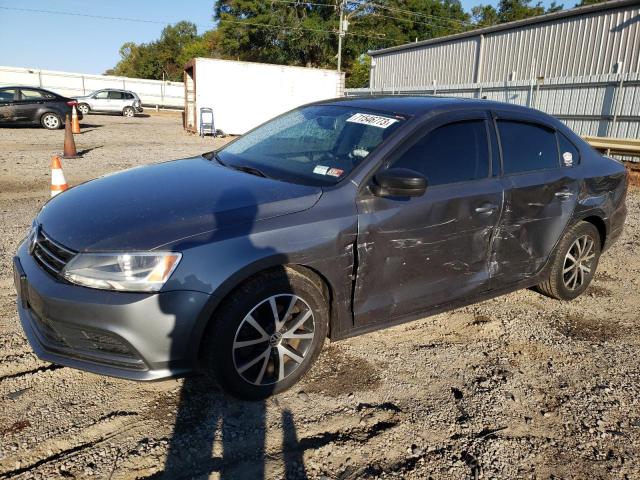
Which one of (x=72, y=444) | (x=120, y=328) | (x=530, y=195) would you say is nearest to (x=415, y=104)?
(x=530, y=195)

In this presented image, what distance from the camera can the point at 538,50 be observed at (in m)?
18.1

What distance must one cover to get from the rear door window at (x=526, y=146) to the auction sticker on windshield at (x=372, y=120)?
0.92 meters

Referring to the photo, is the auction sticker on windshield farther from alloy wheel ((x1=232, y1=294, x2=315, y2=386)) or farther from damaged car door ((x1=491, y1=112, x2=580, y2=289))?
alloy wheel ((x1=232, y1=294, x2=315, y2=386))

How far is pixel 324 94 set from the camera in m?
22.0

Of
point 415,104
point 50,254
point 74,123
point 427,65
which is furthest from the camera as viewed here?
point 427,65

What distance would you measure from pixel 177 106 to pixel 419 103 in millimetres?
39843

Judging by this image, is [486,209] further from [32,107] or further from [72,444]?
[32,107]

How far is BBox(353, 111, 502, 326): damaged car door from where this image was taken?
9.77ft

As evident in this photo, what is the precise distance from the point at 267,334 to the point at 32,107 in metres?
19.5

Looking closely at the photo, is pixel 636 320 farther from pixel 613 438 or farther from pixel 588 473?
pixel 588 473

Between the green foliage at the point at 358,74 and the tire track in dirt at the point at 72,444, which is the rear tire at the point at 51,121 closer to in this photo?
the tire track in dirt at the point at 72,444

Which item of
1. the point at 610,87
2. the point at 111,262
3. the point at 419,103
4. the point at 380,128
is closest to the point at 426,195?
the point at 380,128

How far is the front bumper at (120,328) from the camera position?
2.35 m

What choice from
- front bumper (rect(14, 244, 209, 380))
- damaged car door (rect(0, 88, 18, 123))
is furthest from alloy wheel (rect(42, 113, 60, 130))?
front bumper (rect(14, 244, 209, 380))
